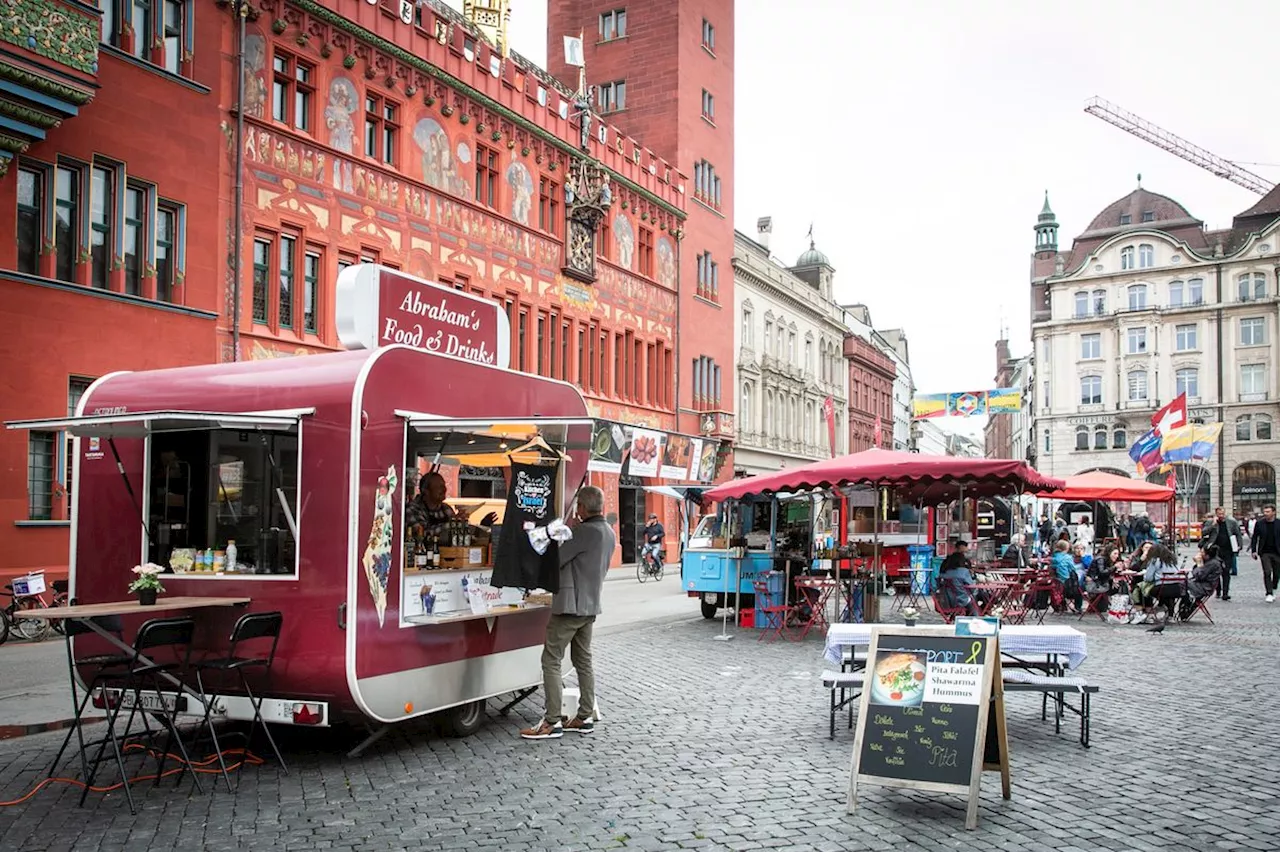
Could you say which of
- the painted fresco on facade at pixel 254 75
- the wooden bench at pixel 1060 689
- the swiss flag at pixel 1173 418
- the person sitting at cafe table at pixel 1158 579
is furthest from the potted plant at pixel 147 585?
the swiss flag at pixel 1173 418

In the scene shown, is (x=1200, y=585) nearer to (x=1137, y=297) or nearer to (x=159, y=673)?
(x=159, y=673)

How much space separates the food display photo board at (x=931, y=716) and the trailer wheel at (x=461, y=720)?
3.62 metres

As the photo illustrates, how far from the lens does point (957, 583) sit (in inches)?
653

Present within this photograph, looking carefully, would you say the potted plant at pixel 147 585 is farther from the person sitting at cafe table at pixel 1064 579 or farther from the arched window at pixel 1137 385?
the arched window at pixel 1137 385

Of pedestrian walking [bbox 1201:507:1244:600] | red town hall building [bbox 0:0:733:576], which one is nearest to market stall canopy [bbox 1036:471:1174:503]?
pedestrian walking [bbox 1201:507:1244:600]

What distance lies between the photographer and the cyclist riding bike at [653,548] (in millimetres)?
32094

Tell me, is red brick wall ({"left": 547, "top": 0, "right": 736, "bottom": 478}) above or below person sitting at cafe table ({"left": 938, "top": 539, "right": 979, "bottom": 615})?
above

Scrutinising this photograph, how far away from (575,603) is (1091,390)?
84247 millimetres

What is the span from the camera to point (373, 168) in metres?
25.2

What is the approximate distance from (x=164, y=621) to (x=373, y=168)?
62.2 ft

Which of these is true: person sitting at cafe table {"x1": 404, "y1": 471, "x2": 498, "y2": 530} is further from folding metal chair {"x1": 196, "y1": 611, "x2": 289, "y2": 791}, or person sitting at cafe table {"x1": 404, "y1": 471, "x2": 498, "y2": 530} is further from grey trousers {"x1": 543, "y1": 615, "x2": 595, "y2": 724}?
folding metal chair {"x1": 196, "y1": 611, "x2": 289, "y2": 791}

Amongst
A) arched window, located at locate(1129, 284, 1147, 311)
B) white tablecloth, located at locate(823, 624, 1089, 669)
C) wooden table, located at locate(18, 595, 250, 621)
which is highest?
arched window, located at locate(1129, 284, 1147, 311)

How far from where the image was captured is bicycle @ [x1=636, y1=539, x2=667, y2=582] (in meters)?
32.0

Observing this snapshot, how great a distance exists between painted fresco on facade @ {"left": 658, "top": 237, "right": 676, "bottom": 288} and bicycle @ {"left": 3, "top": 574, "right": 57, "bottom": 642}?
2715cm
